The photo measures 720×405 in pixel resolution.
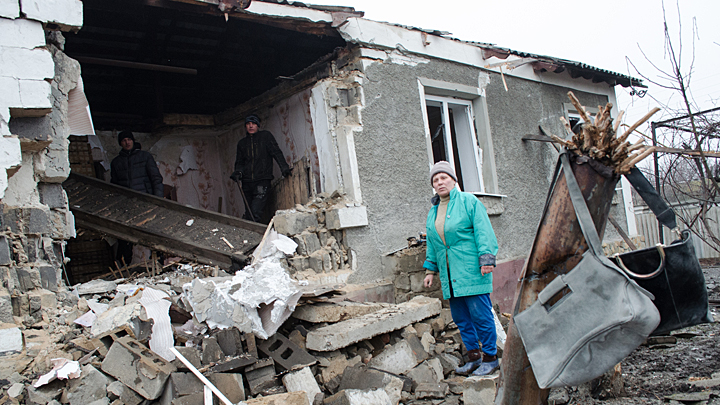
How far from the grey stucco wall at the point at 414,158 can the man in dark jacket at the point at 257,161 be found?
4.58 feet

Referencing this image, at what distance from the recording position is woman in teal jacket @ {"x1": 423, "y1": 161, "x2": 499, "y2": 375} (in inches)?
149

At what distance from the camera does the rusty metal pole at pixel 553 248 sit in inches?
80.0

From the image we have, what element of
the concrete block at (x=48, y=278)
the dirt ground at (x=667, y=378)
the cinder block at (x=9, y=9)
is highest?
the cinder block at (x=9, y=9)

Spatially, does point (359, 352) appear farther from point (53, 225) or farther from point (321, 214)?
point (53, 225)

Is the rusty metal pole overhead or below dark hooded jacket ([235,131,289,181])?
below

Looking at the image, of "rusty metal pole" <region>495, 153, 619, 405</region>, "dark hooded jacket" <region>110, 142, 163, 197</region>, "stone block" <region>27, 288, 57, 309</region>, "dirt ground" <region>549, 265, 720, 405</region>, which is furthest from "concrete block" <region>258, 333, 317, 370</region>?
"dark hooded jacket" <region>110, 142, 163, 197</region>

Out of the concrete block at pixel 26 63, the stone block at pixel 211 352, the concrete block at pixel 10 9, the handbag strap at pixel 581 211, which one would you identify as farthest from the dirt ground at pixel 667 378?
the concrete block at pixel 10 9

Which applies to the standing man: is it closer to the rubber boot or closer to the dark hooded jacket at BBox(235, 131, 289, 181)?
the dark hooded jacket at BBox(235, 131, 289, 181)

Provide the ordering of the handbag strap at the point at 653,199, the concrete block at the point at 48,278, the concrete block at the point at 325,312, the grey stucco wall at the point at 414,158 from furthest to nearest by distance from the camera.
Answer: the grey stucco wall at the point at 414,158 < the concrete block at the point at 325,312 < the concrete block at the point at 48,278 < the handbag strap at the point at 653,199

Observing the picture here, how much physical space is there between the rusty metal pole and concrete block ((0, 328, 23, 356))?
2965 mm

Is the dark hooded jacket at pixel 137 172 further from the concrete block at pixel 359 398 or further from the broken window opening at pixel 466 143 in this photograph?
the concrete block at pixel 359 398

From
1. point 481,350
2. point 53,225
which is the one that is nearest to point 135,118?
point 53,225

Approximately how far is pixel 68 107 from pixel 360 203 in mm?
2868

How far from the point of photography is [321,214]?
17.5ft
